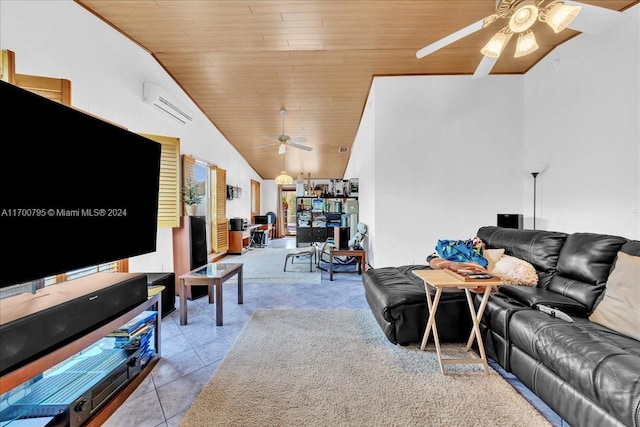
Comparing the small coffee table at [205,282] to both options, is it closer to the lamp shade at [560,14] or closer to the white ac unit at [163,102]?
the white ac unit at [163,102]

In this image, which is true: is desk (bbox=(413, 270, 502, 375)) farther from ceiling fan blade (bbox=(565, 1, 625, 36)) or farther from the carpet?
the carpet

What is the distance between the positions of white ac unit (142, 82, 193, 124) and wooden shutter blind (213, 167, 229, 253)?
70.4 inches

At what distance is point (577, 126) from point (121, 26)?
5560 millimetres

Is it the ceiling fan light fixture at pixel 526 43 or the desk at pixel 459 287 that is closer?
the desk at pixel 459 287

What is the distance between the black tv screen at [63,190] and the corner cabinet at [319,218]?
4868 mm

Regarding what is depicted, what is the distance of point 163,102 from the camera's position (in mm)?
3529

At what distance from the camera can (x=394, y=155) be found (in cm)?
397

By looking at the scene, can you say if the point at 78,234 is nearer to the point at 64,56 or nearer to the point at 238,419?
the point at 238,419

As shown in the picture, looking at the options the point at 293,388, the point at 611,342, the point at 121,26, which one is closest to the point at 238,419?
the point at 293,388

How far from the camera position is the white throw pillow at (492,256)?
2.41 meters

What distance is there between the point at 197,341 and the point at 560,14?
3.93 m

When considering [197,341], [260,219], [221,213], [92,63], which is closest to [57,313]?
[197,341]

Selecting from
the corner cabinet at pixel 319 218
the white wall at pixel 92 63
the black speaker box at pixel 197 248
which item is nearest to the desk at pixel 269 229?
the corner cabinet at pixel 319 218

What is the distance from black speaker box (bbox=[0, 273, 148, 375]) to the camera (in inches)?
37.4
